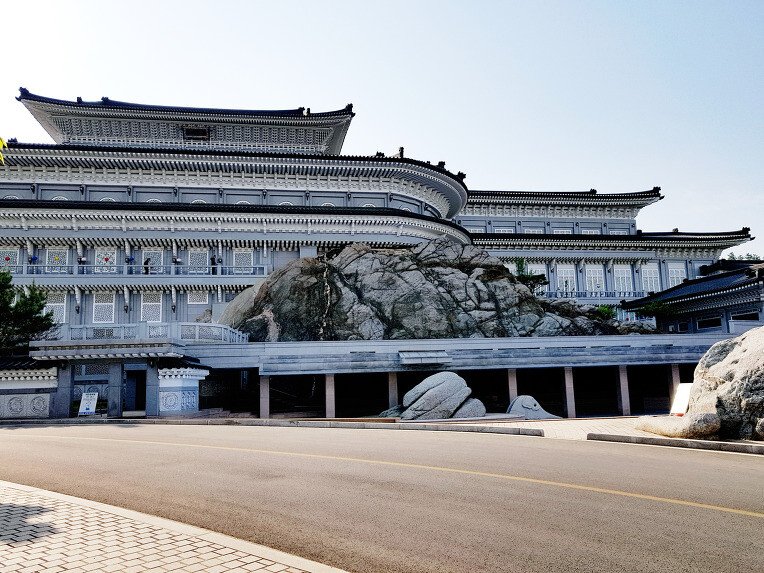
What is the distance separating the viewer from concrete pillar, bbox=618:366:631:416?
2820cm

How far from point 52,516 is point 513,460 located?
7086 millimetres

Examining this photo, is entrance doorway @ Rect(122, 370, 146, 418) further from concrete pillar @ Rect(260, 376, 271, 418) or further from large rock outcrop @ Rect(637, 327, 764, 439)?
large rock outcrop @ Rect(637, 327, 764, 439)

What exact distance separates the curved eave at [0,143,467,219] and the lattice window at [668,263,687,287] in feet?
74.3

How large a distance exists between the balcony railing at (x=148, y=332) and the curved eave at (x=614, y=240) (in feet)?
92.0

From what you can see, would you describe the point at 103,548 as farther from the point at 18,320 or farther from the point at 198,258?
the point at 198,258

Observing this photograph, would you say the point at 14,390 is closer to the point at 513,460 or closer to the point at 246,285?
the point at 246,285

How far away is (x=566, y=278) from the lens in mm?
50438

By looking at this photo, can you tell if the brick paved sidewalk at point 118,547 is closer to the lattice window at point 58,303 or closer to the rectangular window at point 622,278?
the lattice window at point 58,303

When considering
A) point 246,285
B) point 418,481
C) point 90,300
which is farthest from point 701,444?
point 90,300

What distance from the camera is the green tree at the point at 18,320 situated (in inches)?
997

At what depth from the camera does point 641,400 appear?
32.0 meters

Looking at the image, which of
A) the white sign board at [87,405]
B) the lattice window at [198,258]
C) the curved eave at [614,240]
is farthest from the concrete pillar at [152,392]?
the curved eave at [614,240]

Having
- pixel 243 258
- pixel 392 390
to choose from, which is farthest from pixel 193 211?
pixel 392 390

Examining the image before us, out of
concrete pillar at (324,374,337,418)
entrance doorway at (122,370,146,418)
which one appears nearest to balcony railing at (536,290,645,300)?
concrete pillar at (324,374,337,418)
